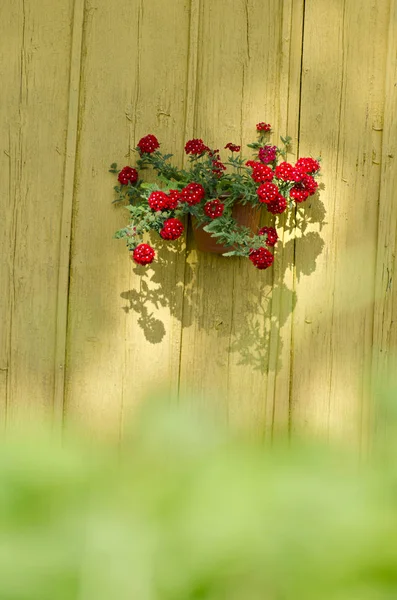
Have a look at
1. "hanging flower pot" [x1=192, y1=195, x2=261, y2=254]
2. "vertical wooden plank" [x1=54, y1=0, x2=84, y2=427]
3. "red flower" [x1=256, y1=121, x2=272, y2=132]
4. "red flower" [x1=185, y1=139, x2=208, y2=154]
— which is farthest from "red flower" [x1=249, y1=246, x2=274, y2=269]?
"vertical wooden plank" [x1=54, y1=0, x2=84, y2=427]

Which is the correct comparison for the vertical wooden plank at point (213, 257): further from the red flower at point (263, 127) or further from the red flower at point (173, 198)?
the red flower at point (173, 198)

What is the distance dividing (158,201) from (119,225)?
0.32m

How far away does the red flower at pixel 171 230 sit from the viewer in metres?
2.82

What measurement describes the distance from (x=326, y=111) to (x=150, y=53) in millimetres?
787

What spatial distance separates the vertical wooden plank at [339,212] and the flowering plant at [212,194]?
246mm

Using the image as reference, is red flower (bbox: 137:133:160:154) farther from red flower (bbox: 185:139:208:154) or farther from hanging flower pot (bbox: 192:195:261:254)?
hanging flower pot (bbox: 192:195:261:254)

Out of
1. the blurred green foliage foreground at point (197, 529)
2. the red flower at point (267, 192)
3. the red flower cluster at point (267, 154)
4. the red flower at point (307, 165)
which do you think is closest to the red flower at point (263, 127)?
the red flower cluster at point (267, 154)

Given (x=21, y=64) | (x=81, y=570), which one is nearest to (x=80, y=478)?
(x=81, y=570)

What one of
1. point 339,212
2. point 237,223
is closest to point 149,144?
point 237,223

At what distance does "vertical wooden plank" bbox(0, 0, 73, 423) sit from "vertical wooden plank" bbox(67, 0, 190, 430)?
0.09 meters

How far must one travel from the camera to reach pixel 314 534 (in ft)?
1.36

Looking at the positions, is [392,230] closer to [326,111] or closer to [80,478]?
[326,111]

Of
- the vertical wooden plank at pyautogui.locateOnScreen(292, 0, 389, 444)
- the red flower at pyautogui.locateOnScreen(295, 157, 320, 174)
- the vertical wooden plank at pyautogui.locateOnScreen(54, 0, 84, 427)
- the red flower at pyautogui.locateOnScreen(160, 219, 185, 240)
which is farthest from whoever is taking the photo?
the vertical wooden plank at pyautogui.locateOnScreen(292, 0, 389, 444)

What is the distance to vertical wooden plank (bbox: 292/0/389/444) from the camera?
3.18 m
